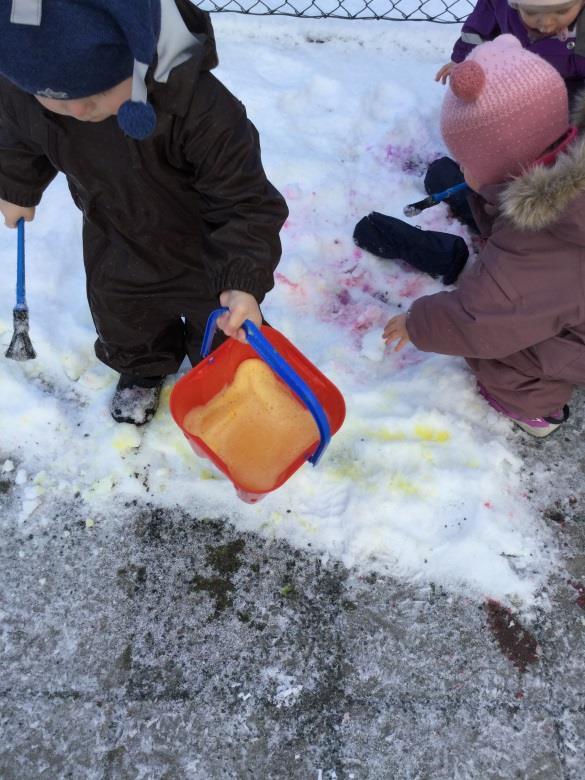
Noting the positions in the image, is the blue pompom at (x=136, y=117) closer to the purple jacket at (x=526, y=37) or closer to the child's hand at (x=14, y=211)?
the child's hand at (x=14, y=211)

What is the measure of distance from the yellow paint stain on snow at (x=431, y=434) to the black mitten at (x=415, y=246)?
630 millimetres

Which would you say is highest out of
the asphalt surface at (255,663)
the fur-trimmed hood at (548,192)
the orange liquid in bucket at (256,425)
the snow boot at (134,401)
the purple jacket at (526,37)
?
the purple jacket at (526,37)

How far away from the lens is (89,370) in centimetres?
196

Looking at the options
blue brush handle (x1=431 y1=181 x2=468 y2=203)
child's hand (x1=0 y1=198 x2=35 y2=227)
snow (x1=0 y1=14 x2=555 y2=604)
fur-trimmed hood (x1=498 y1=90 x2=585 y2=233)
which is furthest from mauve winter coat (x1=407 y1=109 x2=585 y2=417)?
child's hand (x1=0 y1=198 x2=35 y2=227)

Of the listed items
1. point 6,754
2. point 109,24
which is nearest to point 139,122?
point 109,24

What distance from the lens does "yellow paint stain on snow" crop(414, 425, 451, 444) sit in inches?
72.3

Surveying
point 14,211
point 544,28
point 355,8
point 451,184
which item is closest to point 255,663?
point 14,211

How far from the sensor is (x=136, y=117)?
1038 millimetres

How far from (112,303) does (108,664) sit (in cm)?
88

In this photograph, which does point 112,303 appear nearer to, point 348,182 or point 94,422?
point 94,422

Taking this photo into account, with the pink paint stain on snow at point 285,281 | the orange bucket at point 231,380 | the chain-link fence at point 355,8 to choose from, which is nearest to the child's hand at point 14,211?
the orange bucket at point 231,380

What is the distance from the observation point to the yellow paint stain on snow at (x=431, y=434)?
6.02 ft

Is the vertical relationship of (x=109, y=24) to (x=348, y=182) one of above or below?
above

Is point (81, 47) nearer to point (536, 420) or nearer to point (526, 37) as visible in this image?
point (536, 420)
